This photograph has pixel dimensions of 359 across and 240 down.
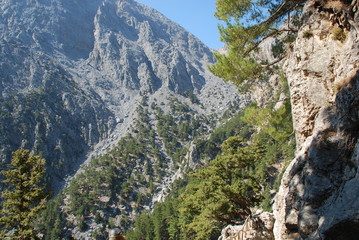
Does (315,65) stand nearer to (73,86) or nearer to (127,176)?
(127,176)

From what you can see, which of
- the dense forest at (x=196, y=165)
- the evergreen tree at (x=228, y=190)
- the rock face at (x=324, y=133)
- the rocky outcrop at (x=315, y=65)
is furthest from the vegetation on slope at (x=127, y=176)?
the rock face at (x=324, y=133)

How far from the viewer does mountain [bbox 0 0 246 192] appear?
124 meters

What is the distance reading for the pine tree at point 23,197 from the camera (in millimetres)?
15727

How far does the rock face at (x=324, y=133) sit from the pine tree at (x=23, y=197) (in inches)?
500

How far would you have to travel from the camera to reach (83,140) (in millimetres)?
139250

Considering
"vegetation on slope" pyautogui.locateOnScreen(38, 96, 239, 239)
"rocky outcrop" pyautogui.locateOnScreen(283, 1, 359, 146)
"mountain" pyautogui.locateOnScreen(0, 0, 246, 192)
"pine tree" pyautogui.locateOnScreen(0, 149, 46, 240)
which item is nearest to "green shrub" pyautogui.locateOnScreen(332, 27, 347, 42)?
"rocky outcrop" pyautogui.locateOnScreen(283, 1, 359, 146)

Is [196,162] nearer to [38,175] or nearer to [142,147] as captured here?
[142,147]

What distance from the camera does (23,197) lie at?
1636 centimetres

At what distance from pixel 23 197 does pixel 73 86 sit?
14913 cm

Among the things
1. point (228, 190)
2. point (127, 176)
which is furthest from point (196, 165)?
point (228, 190)

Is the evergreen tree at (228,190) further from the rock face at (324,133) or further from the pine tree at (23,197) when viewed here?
the pine tree at (23,197)

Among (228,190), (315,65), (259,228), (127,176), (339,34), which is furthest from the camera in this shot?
(127,176)

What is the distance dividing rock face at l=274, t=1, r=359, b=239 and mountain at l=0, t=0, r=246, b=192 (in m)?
106

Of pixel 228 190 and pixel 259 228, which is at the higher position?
pixel 228 190
